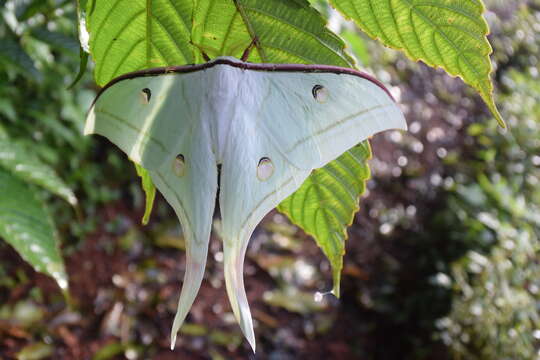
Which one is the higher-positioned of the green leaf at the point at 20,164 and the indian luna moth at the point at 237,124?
the indian luna moth at the point at 237,124

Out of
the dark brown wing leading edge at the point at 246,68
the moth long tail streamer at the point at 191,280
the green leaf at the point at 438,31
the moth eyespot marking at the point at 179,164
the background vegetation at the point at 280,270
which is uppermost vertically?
the green leaf at the point at 438,31

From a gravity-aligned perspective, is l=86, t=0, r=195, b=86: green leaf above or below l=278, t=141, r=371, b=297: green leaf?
above

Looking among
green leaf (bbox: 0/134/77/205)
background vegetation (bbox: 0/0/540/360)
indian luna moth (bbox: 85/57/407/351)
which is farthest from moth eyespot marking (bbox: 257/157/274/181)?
background vegetation (bbox: 0/0/540/360)

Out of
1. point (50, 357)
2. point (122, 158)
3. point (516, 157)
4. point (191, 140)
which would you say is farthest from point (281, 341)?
point (191, 140)

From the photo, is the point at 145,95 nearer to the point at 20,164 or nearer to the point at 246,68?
the point at 246,68

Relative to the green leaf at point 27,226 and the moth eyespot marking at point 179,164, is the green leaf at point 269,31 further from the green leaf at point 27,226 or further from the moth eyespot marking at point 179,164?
the green leaf at point 27,226

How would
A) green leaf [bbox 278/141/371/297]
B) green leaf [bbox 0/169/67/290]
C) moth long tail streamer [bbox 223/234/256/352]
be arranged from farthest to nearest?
1. green leaf [bbox 0/169/67/290]
2. green leaf [bbox 278/141/371/297]
3. moth long tail streamer [bbox 223/234/256/352]

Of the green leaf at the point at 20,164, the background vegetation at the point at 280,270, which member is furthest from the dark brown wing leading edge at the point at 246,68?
the background vegetation at the point at 280,270

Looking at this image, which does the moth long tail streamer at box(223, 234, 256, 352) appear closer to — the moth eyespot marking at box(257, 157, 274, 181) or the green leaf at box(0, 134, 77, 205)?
the moth eyespot marking at box(257, 157, 274, 181)
